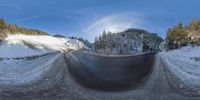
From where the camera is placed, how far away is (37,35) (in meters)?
→ 106

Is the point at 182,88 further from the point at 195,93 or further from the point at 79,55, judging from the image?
the point at 79,55

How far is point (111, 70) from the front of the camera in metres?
13.4

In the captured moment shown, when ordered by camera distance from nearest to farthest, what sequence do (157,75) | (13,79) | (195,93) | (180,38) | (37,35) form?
(195,93) → (157,75) → (13,79) → (180,38) → (37,35)

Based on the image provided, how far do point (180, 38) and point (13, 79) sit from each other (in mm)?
45857

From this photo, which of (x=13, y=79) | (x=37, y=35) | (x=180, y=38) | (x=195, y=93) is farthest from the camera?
(x=37, y=35)

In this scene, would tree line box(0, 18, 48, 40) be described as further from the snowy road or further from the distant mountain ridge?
the snowy road

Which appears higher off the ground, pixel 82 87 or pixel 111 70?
pixel 111 70

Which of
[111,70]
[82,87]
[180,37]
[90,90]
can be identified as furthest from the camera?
[180,37]

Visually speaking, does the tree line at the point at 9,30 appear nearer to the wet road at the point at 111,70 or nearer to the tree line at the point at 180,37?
the tree line at the point at 180,37

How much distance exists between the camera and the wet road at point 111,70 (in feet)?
42.5

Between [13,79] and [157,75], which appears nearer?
[157,75]

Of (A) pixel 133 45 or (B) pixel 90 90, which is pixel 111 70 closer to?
(B) pixel 90 90

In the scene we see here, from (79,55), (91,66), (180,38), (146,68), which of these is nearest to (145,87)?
(146,68)

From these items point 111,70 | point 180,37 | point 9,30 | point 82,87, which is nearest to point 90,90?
point 82,87
